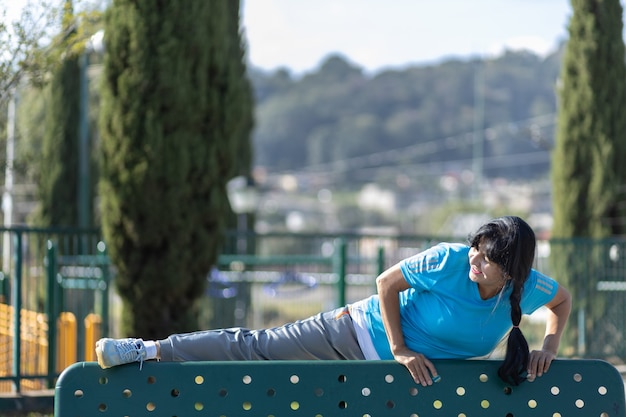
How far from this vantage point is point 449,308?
411 centimetres

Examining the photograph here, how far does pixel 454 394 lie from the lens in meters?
4.03

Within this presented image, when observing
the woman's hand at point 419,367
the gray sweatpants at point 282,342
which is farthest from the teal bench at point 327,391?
the gray sweatpants at point 282,342

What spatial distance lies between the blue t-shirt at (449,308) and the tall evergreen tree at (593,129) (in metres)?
9.30

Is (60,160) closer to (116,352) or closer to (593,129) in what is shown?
(593,129)

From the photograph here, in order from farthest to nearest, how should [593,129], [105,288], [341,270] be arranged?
[593,129] < [341,270] < [105,288]

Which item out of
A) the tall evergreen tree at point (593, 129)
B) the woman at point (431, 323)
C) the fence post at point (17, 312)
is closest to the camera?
the woman at point (431, 323)

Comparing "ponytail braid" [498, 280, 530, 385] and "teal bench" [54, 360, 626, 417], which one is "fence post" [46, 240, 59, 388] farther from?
"ponytail braid" [498, 280, 530, 385]

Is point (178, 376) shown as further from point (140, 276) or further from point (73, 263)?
point (73, 263)

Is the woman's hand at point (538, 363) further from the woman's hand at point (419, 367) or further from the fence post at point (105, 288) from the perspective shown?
the fence post at point (105, 288)

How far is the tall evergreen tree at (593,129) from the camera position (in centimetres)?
1310

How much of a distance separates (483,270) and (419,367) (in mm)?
456

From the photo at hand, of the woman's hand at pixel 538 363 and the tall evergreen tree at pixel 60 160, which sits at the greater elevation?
the tall evergreen tree at pixel 60 160

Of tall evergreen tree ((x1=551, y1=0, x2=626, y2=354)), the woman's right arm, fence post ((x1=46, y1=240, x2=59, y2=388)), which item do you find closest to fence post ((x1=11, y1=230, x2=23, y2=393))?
fence post ((x1=46, y1=240, x2=59, y2=388))

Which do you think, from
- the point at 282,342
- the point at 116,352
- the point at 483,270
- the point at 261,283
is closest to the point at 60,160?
the point at 261,283
